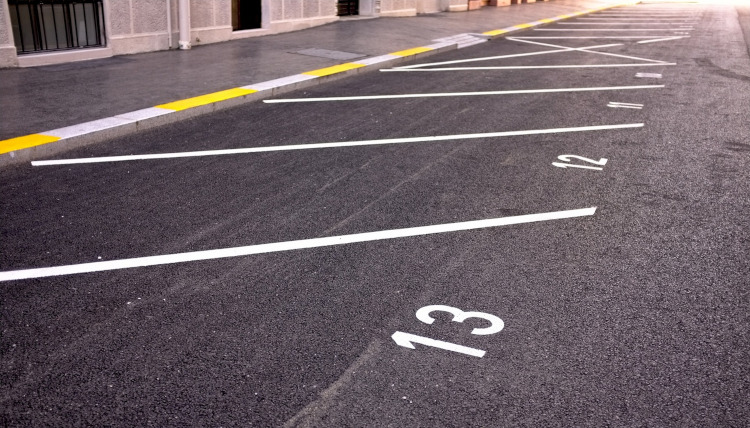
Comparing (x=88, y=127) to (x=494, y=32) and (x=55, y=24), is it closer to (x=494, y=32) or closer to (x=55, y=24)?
(x=55, y=24)

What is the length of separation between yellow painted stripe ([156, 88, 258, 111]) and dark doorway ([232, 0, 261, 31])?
6123 millimetres

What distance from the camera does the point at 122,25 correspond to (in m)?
12.2

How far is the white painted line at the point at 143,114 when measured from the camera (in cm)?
804

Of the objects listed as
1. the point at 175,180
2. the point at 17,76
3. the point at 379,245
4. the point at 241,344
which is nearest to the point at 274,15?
the point at 17,76

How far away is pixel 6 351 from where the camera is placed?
11.8 ft

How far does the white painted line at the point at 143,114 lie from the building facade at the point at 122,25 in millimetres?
3596

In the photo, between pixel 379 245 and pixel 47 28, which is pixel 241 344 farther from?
pixel 47 28

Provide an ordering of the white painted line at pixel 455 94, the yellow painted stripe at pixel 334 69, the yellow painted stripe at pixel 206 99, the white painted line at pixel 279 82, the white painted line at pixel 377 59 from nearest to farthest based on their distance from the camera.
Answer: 1. the yellow painted stripe at pixel 206 99
2. the white painted line at pixel 455 94
3. the white painted line at pixel 279 82
4. the yellow painted stripe at pixel 334 69
5. the white painted line at pixel 377 59

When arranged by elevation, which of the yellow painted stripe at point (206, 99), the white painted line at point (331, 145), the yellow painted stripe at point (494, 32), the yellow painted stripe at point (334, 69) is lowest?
the white painted line at point (331, 145)

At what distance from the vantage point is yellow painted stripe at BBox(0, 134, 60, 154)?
671 cm

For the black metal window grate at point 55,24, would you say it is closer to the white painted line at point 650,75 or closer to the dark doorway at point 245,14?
the dark doorway at point 245,14

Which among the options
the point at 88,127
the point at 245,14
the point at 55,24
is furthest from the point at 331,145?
the point at 245,14

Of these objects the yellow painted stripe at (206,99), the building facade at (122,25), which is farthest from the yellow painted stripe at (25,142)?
the building facade at (122,25)

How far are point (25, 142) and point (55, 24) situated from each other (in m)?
5.48
